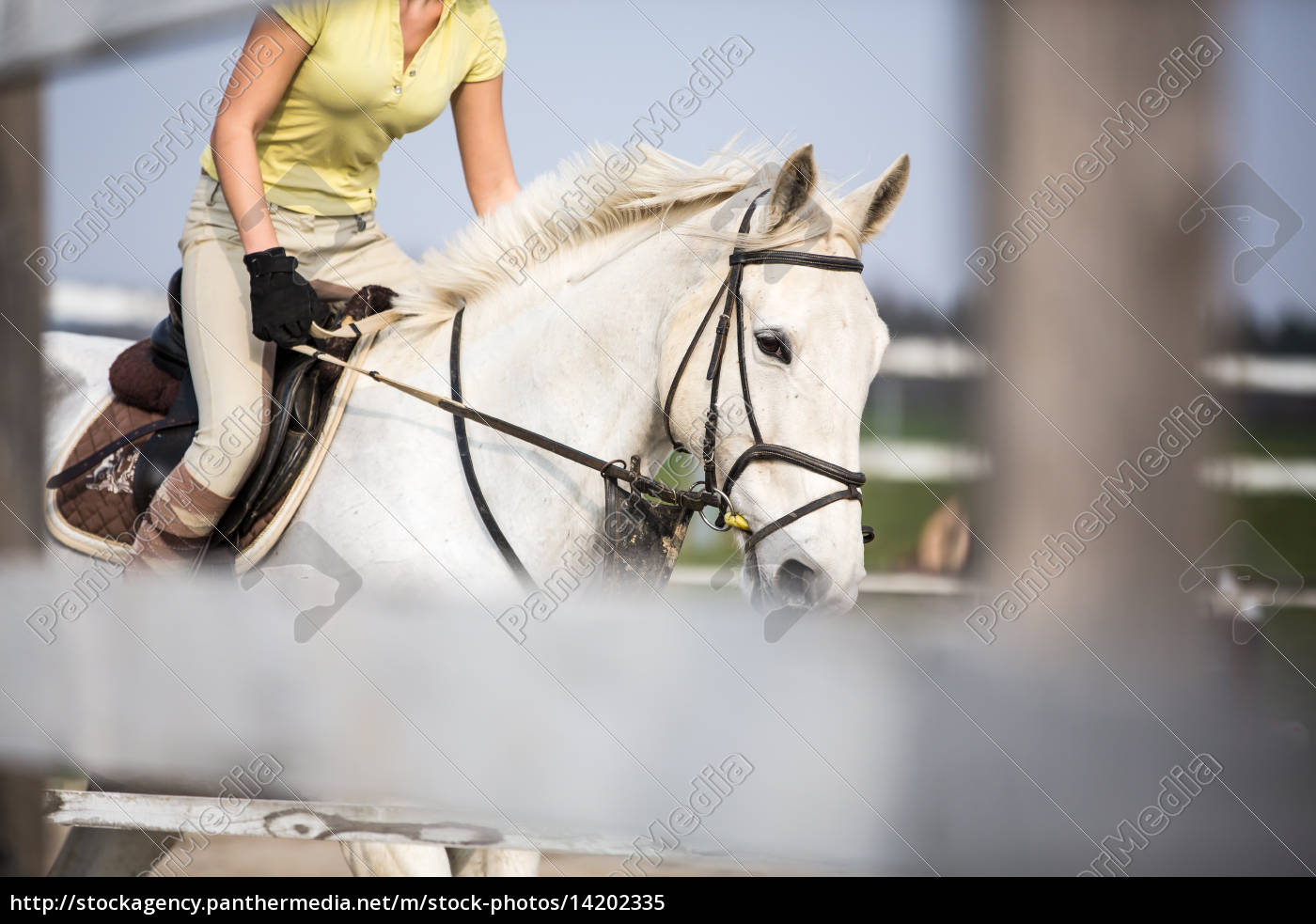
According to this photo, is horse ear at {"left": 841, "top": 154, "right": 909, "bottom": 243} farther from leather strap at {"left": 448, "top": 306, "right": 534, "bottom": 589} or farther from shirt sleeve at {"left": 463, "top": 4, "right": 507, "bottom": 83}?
shirt sleeve at {"left": 463, "top": 4, "right": 507, "bottom": 83}

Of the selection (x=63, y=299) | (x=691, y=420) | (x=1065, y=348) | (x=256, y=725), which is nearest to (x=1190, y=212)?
(x=1065, y=348)

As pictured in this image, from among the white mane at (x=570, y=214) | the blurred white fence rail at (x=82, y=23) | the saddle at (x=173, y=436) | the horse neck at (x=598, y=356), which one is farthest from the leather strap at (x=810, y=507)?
the blurred white fence rail at (x=82, y=23)

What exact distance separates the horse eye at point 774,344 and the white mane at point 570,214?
1.08ft

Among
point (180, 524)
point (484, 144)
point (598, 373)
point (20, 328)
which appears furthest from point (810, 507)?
point (20, 328)

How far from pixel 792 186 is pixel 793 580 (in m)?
0.80

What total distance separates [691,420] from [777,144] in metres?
0.73

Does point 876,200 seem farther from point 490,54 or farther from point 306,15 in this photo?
point 306,15

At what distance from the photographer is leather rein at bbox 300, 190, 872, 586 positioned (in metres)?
1.87

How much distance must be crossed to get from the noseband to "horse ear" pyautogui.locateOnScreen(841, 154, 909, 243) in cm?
14

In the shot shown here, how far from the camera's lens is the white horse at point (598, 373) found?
6.19 feet

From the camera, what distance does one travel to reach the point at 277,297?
201 cm

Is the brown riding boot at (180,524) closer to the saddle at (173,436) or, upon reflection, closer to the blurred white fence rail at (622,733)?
the saddle at (173,436)

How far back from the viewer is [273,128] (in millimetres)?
2262

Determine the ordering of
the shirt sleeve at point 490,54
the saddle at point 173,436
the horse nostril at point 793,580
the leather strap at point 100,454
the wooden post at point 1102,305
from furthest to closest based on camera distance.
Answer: the shirt sleeve at point 490,54 → the leather strap at point 100,454 → the saddle at point 173,436 → the horse nostril at point 793,580 → the wooden post at point 1102,305
